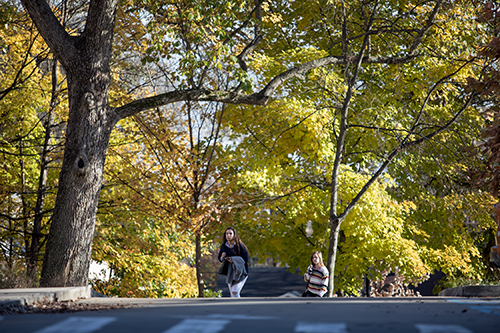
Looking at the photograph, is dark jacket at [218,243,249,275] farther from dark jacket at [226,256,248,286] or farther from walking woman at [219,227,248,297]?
dark jacket at [226,256,248,286]

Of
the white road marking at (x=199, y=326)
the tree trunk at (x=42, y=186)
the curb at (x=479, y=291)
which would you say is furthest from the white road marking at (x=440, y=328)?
the tree trunk at (x=42, y=186)

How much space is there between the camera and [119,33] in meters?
13.5

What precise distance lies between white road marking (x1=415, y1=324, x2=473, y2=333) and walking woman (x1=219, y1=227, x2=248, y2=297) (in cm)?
638

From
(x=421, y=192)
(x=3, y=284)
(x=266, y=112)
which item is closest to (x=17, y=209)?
(x=3, y=284)

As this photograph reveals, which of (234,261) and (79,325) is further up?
(234,261)

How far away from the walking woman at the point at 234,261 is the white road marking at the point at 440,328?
20.9ft

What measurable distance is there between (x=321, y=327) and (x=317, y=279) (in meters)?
6.66

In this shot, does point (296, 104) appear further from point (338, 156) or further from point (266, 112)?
point (338, 156)

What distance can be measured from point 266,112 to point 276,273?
14.8 meters

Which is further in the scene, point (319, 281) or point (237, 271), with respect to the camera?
point (319, 281)

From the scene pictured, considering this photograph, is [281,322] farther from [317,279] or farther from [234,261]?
[317,279]

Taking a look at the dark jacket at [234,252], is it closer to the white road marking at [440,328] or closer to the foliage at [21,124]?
the foliage at [21,124]

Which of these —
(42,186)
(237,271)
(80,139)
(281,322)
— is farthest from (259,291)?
(281,322)

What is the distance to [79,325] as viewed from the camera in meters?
3.98
